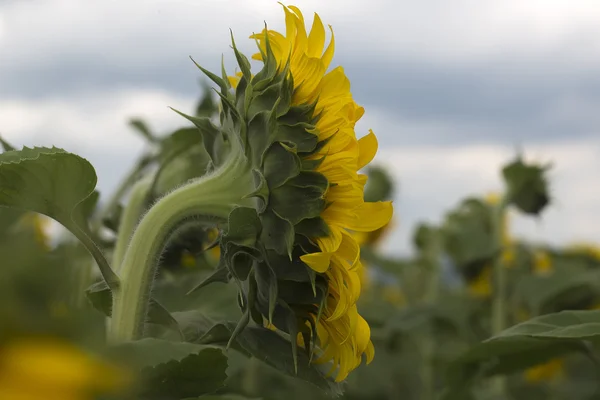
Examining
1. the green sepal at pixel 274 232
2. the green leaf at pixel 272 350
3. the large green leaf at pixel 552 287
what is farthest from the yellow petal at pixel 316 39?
the large green leaf at pixel 552 287

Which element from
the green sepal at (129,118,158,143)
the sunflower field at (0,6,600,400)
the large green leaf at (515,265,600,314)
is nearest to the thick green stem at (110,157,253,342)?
the sunflower field at (0,6,600,400)

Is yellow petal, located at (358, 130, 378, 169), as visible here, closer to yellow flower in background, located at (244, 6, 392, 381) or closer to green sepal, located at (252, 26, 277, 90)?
yellow flower in background, located at (244, 6, 392, 381)

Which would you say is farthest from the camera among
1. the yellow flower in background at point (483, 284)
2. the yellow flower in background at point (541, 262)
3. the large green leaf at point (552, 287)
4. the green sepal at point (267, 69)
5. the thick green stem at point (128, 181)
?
the yellow flower in background at point (541, 262)

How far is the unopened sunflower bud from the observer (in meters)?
2.86

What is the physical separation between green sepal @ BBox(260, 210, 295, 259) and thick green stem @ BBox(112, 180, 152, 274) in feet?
1.35

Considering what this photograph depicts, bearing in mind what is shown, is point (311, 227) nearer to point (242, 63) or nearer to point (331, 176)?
point (331, 176)

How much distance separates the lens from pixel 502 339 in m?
1.14

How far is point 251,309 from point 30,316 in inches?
30.0

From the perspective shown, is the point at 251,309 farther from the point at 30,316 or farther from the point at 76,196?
the point at 30,316

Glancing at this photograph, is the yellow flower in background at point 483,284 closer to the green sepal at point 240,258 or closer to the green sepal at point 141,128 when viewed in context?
the green sepal at point 141,128

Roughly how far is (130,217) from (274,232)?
0.54m

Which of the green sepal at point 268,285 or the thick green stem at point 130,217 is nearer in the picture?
the green sepal at point 268,285

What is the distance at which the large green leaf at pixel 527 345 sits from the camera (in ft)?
3.45

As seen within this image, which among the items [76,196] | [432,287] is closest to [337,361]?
[76,196]
